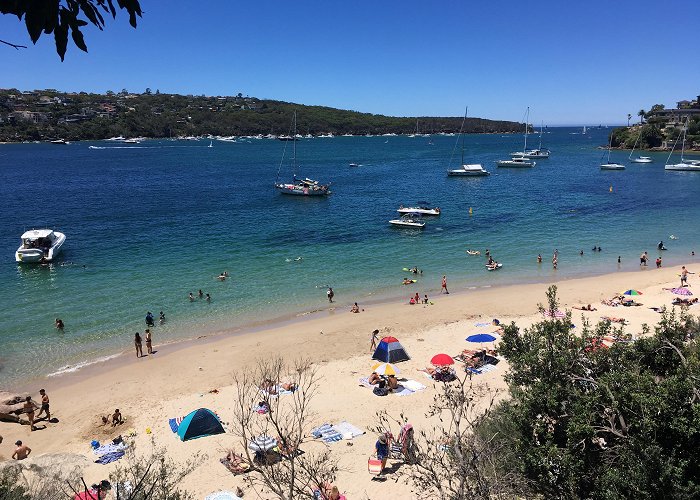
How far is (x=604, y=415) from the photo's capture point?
973cm

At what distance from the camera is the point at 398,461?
15.0 metres

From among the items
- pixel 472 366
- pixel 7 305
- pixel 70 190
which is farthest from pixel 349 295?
pixel 70 190

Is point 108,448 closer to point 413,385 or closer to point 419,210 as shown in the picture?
point 413,385

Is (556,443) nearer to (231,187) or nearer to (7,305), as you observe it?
(7,305)

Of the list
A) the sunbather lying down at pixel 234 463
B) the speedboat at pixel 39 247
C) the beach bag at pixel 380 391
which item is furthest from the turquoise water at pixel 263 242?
the sunbather lying down at pixel 234 463

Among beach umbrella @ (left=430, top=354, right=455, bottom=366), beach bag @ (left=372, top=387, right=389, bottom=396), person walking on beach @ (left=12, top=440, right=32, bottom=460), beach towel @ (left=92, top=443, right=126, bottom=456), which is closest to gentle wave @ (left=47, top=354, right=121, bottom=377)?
person walking on beach @ (left=12, top=440, right=32, bottom=460)

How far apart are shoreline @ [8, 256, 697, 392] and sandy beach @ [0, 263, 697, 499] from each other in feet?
0.45

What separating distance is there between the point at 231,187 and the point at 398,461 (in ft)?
248

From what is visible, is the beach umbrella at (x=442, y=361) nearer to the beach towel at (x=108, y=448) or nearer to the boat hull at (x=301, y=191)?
the beach towel at (x=108, y=448)

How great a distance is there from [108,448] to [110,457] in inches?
25.2

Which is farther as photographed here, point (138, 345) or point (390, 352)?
point (138, 345)

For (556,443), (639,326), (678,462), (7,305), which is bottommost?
(7,305)

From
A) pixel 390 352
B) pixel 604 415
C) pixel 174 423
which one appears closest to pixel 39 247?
pixel 174 423

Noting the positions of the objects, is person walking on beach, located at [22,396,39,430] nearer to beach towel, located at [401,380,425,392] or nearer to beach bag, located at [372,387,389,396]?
beach bag, located at [372,387,389,396]
